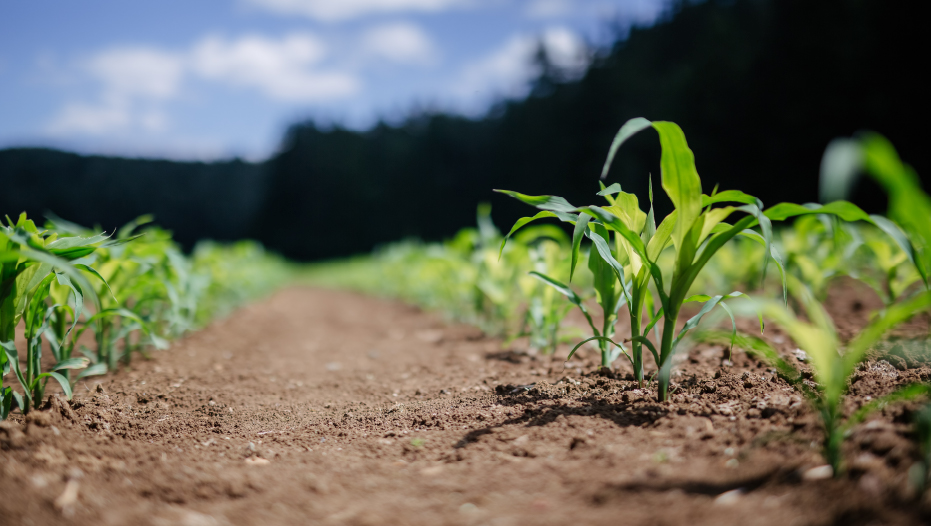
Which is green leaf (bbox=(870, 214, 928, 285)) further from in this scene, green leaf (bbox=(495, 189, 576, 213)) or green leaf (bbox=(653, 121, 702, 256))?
green leaf (bbox=(495, 189, 576, 213))

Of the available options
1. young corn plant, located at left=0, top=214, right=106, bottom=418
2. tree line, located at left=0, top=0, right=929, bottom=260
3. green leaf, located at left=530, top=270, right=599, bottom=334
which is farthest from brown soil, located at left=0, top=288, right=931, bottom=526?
tree line, located at left=0, top=0, right=929, bottom=260

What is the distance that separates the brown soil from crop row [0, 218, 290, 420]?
18cm

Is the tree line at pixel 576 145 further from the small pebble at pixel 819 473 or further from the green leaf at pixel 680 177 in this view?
the small pebble at pixel 819 473

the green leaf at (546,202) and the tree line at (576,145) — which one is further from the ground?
the tree line at (576,145)

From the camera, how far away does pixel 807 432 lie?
963mm

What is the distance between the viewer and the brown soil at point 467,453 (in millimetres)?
822

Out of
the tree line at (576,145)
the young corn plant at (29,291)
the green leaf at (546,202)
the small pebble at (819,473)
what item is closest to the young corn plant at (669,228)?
the green leaf at (546,202)

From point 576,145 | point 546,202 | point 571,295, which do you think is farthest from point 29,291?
point 576,145

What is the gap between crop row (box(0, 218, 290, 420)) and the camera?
47.8 inches

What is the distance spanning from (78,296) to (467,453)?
1.17 meters

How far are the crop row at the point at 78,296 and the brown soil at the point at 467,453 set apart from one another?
18 centimetres

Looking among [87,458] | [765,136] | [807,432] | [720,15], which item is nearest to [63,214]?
[87,458]

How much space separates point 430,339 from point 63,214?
29.2ft

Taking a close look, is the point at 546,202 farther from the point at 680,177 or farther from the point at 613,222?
the point at 680,177
